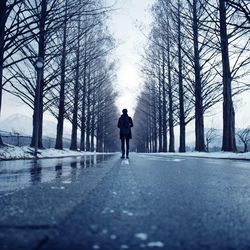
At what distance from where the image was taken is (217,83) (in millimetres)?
20422

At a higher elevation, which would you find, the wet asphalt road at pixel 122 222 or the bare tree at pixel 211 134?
the bare tree at pixel 211 134

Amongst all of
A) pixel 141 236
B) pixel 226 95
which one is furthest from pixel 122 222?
pixel 226 95

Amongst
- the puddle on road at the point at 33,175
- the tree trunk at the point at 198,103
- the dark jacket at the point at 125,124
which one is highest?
the tree trunk at the point at 198,103

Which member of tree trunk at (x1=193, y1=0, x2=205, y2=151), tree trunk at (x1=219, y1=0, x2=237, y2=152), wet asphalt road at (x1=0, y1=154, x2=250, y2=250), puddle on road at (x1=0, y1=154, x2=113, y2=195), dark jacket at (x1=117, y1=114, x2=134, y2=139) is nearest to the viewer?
wet asphalt road at (x1=0, y1=154, x2=250, y2=250)

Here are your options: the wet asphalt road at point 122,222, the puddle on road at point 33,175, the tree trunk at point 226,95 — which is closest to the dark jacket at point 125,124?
the puddle on road at point 33,175

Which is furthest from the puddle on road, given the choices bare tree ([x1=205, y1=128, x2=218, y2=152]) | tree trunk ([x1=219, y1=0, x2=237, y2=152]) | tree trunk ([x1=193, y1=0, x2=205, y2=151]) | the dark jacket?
bare tree ([x1=205, y1=128, x2=218, y2=152])

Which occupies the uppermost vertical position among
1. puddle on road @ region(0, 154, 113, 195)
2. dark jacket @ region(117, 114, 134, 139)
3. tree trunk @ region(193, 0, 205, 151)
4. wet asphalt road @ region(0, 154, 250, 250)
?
tree trunk @ region(193, 0, 205, 151)

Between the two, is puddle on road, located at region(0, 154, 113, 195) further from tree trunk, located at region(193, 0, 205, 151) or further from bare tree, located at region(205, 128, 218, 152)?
bare tree, located at region(205, 128, 218, 152)

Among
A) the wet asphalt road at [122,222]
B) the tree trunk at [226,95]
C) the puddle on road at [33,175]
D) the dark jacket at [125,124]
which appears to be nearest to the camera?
the wet asphalt road at [122,222]

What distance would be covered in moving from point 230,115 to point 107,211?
1465cm

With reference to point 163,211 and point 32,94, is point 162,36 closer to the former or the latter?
point 32,94

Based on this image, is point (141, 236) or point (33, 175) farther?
point (33, 175)

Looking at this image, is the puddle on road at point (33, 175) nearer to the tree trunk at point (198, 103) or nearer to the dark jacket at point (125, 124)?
the dark jacket at point (125, 124)

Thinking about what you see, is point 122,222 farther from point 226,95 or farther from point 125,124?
point 226,95
